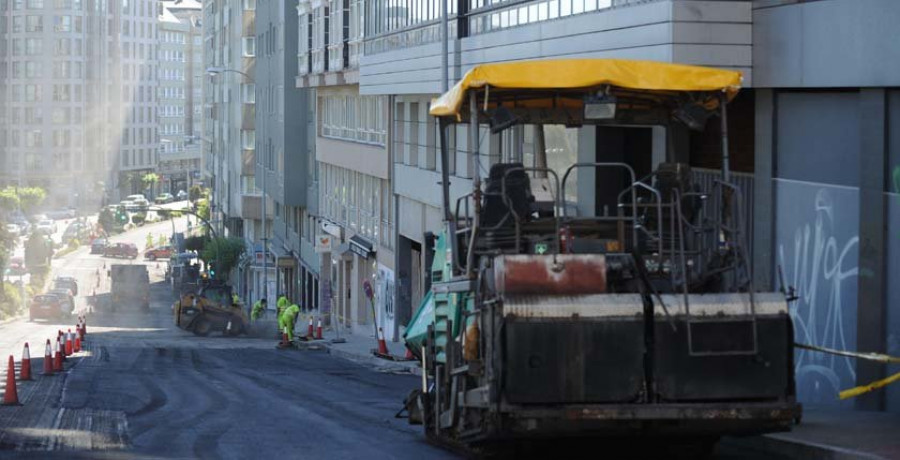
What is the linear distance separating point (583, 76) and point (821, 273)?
590 centimetres

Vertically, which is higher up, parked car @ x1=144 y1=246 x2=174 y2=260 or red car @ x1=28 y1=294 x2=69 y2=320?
red car @ x1=28 y1=294 x2=69 y2=320

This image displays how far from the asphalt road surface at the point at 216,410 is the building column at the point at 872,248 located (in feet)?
8.88

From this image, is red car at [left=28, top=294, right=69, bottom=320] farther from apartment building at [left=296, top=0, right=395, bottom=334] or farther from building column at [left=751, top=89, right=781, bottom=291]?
building column at [left=751, top=89, right=781, bottom=291]

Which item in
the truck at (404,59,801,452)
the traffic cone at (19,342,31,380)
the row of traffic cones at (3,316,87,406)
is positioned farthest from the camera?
the traffic cone at (19,342,31,380)

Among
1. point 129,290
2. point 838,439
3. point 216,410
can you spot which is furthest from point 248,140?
point 838,439

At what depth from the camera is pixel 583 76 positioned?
11047mm

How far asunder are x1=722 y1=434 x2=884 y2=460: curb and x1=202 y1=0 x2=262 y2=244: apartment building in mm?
47813

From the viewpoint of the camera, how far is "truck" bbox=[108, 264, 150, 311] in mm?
77062

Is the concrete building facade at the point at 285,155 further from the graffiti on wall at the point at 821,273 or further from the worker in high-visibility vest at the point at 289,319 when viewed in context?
the graffiti on wall at the point at 821,273

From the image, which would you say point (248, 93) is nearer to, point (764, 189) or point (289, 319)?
point (289, 319)

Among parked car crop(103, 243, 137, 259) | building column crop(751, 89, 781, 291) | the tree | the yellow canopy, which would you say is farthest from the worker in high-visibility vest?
Result: the tree

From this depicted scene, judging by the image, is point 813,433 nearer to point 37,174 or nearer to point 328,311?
point 328,311

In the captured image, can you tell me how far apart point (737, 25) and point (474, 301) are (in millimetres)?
8468

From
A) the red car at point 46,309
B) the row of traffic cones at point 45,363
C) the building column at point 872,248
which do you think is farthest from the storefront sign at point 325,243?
the building column at point 872,248
